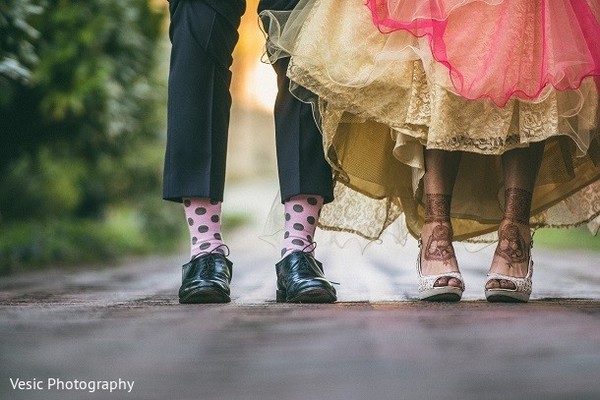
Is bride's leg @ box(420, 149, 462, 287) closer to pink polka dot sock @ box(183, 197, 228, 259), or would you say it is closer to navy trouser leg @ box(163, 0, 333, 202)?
navy trouser leg @ box(163, 0, 333, 202)

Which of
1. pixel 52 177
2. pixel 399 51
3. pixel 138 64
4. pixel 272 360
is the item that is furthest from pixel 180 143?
pixel 52 177

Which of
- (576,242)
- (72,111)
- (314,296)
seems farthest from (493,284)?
(576,242)

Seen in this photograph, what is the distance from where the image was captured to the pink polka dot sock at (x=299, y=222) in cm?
216

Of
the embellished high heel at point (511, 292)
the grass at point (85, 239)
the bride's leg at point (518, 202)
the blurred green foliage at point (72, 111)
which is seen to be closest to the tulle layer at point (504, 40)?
the bride's leg at point (518, 202)

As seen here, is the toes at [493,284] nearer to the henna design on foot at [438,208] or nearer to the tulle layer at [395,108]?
the henna design on foot at [438,208]

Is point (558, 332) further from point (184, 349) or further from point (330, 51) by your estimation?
point (330, 51)

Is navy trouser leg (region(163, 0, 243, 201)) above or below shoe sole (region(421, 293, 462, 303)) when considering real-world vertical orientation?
above

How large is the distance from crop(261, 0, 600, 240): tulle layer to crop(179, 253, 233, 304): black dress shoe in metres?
0.38

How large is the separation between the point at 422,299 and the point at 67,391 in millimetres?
1160

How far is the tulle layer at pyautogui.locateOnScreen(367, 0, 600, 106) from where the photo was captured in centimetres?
199

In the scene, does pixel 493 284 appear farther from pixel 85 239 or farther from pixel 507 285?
pixel 85 239

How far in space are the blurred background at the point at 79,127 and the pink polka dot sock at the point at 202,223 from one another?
0.38 metres

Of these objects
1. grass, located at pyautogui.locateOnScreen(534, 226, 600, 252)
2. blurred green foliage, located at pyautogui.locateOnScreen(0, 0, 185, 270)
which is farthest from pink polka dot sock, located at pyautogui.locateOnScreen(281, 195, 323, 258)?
grass, located at pyautogui.locateOnScreen(534, 226, 600, 252)

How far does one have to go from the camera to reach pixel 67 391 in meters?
1.00
